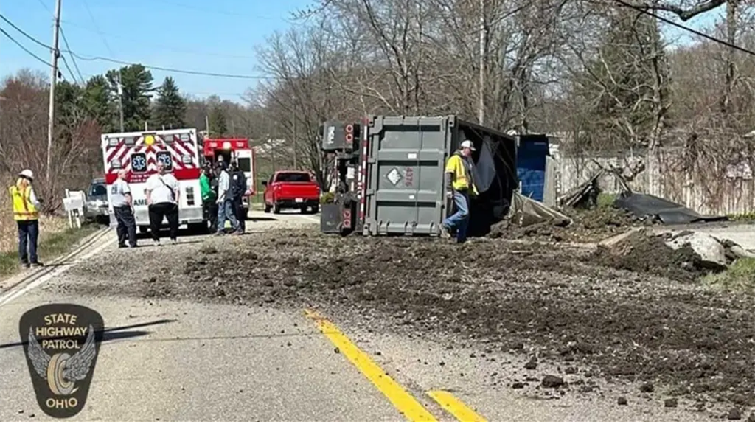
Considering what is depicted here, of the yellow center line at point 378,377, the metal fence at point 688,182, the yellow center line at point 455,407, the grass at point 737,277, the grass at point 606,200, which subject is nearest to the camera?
the yellow center line at point 455,407

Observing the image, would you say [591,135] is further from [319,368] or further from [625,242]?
[319,368]

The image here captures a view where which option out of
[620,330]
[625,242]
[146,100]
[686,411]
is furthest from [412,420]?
[146,100]

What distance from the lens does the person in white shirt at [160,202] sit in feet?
72.7

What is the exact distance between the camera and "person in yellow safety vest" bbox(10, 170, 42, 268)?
58.9 ft

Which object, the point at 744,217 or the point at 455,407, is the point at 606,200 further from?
the point at 455,407

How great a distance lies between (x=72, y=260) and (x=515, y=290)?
10.1 m

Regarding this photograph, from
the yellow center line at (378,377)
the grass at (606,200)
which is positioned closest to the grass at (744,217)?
the grass at (606,200)

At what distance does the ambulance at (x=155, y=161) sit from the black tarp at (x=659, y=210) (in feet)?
36.3

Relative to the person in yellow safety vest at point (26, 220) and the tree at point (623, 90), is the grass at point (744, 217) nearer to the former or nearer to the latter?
the tree at point (623, 90)

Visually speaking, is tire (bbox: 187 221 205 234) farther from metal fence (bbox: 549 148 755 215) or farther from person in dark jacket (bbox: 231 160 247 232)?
metal fence (bbox: 549 148 755 215)

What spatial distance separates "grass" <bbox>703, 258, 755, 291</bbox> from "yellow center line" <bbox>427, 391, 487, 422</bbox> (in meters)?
6.84

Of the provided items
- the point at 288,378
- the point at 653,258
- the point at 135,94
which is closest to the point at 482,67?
the point at 653,258

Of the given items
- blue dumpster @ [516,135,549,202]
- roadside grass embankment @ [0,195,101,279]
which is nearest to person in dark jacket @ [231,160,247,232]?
roadside grass embankment @ [0,195,101,279]

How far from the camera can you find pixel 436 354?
29.2 ft
